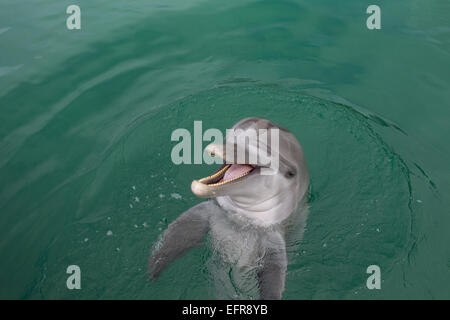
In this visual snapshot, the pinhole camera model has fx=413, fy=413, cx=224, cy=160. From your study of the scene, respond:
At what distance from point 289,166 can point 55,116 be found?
480 cm

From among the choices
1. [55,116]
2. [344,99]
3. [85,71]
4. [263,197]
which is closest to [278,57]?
[344,99]

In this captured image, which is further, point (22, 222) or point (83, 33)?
point (83, 33)

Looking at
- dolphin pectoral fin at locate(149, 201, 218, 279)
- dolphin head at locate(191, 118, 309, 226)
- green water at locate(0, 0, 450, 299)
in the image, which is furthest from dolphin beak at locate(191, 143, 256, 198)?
green water at locate(0, 0, 450, 299)

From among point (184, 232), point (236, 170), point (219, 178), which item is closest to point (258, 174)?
point (236, 170)

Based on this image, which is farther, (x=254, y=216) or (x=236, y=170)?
(x=254, y=216)

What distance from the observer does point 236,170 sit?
3.99m

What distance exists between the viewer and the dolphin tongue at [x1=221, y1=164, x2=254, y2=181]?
12.9 ft

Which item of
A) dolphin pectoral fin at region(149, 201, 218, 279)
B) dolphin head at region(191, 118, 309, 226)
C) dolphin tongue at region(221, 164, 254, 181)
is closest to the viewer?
dolphin head at region(191, 118, 309, 226)

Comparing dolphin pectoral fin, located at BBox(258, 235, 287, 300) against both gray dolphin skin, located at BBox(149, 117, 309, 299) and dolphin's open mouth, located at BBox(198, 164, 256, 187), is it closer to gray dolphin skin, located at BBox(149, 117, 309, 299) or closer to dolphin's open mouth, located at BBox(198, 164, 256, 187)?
gray dolphin skin, located at BBox(149, 117, 309, 299)

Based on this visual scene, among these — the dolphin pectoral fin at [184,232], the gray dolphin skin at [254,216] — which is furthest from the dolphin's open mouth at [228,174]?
the dolphin pectoral fin at [184,232]

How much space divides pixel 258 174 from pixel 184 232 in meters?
1.40

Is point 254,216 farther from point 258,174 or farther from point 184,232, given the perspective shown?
point 184,232
